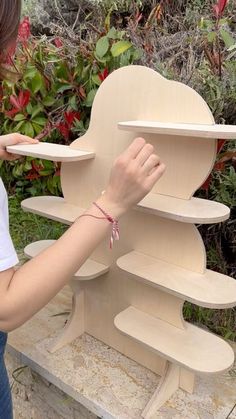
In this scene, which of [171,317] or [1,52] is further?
[171,317]

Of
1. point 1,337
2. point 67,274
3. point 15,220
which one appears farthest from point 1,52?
point 15,220

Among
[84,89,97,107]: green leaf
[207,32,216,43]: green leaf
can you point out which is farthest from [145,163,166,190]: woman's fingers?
[84,89,97,107]: green leaf

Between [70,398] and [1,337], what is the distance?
0.44 meters

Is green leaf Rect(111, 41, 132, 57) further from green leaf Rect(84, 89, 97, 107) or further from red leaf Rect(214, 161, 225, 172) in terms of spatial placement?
red leaf Rect(214, 161, 225, 172)

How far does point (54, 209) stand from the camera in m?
1.14

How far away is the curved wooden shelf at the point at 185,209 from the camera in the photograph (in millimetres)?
825

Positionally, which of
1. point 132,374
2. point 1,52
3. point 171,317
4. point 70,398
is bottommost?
point 70,398

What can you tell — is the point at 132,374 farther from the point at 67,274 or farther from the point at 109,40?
the point at 109,40

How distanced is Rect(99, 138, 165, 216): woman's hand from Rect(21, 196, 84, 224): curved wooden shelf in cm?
35

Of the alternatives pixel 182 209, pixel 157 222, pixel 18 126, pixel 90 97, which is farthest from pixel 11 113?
pixel 182 209

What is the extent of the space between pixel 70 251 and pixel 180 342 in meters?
0.44

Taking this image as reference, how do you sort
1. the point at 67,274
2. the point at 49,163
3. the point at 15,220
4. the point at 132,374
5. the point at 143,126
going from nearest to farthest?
the point at 67,274, the point at 143,126, the point at 132,374, the point at 49,163, the point at 15,220

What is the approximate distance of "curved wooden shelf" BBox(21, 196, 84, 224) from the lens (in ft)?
3.58

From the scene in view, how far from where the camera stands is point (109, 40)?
158cm
